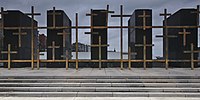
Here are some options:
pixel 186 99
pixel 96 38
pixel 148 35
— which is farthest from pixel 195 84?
pixel 96 38

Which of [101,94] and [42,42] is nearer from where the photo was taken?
[101,94]

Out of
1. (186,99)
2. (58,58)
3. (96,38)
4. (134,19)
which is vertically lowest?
(186,99)

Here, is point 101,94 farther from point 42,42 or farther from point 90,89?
point 42,42

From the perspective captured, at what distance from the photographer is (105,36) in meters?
13.3

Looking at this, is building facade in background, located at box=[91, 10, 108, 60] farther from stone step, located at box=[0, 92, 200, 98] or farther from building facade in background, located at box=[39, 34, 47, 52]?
stone step, located at box=[0, 92, 200, 98]

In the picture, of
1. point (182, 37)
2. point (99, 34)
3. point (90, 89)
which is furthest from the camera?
point (182, 37)

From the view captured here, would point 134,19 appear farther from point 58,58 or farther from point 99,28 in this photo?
point 58,58

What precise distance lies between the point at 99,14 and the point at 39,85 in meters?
6.57

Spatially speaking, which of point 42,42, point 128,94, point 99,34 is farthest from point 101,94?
point 42,42

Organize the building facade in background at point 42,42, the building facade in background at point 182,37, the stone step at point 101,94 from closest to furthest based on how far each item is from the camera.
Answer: the stone step at point 101,94
the building facade in background at point 182,37
the building facade in background at point 42,42

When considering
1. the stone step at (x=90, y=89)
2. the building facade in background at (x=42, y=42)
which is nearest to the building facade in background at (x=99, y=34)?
the building facade in background at (x=42, y=42)

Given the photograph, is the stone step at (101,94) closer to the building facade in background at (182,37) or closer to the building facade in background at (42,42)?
the building facade in background at (182,37)

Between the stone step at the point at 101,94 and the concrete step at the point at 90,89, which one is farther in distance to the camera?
the concrete step at the point at 90,89

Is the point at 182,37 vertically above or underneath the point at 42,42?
above
